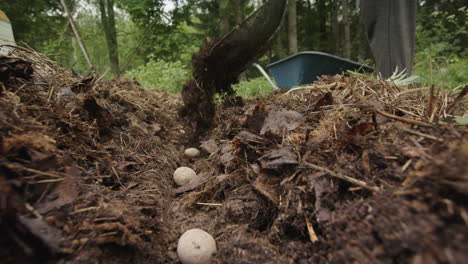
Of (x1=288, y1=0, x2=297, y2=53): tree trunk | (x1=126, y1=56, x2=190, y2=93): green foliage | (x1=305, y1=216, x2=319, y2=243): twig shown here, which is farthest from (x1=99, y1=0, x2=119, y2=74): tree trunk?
(x1=305, y1=216, x2=319, y2=243): twig

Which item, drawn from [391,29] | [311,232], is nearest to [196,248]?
[311,232]

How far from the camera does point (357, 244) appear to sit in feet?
2.91

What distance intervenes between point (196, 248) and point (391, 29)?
4.11 metres

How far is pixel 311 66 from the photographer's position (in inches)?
170

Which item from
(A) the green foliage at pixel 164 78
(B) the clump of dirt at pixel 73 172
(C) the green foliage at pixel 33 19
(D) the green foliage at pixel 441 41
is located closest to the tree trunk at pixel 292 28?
(D) the green foliage at pixel 441 41

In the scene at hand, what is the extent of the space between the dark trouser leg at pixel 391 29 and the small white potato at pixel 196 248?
3811 mm

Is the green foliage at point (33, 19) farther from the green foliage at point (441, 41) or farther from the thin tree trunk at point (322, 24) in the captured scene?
the thin tree trunk at point (322, 24)

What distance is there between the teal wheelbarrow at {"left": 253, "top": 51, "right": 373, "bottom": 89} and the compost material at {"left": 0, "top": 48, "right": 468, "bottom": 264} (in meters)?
1.99

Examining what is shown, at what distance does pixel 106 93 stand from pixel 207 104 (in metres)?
1.20

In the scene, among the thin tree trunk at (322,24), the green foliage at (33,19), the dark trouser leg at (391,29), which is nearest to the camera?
the dark trouser leg at (391,29)

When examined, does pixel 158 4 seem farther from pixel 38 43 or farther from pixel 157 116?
pixel 157 116

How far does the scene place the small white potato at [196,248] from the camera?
1.31m

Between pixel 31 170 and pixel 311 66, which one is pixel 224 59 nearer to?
pixel 311 66

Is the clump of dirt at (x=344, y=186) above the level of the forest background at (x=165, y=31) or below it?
below
